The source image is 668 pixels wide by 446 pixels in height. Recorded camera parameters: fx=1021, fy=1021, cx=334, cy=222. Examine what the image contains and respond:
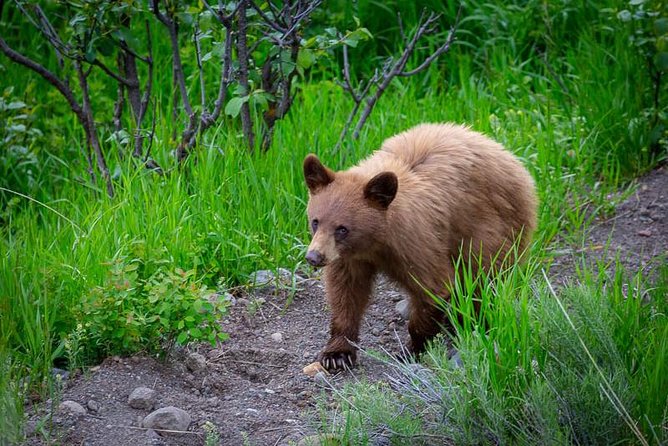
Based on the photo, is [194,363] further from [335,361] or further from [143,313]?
[335,361]

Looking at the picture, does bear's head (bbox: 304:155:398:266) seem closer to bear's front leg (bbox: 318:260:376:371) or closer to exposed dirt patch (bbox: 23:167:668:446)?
bear's front leg (bbox: 318:260:376:371)

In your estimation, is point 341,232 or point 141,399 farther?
point 341,232

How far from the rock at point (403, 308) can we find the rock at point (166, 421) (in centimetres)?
177

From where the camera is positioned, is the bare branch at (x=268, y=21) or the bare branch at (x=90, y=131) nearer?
the bare branch at (x=268, y=21)

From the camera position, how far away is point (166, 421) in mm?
4246

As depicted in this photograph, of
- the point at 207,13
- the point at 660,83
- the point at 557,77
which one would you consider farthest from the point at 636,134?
the point at 207,13

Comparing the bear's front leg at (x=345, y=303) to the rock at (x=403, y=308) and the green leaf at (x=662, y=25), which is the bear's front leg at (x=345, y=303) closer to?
the rock at (x=403, y=308)

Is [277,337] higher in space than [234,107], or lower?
lower

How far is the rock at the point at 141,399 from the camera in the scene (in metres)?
4.41

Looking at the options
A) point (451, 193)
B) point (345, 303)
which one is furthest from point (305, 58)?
point (345, 303)

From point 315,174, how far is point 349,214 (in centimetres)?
29

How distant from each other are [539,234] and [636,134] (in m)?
1.41

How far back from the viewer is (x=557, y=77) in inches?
314

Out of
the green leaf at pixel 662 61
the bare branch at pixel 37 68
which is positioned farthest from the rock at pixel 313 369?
the green leaf at pixel 662 61
